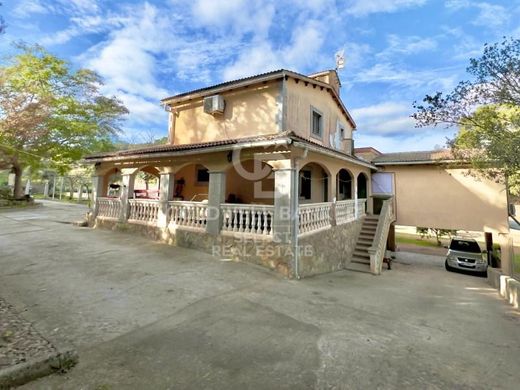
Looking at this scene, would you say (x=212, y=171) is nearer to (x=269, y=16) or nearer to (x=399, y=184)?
(x=269, y=16)

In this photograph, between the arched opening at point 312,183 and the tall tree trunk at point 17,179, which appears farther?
the tall tree trunk at point 17,179

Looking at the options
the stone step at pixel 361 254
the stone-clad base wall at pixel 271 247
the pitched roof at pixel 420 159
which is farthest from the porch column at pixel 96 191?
the pitched roof at pixel 420 159

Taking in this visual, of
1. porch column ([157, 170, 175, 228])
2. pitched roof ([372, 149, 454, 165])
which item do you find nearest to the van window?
pitched roof ([372, 149, 454, 165])

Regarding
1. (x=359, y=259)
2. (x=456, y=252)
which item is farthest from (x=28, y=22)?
(x=456, y=252)

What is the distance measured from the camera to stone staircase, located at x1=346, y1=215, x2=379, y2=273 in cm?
1141

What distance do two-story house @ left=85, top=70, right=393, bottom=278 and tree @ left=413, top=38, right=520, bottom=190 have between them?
3.74 metres

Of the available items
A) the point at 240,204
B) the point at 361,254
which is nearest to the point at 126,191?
the point at 240,204

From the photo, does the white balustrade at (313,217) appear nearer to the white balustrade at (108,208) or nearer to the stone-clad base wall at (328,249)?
the stone-clad base wall at (328,249)

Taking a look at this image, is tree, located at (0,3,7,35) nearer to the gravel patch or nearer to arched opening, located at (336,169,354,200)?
the gravel patch

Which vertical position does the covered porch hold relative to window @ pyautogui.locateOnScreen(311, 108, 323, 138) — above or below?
below

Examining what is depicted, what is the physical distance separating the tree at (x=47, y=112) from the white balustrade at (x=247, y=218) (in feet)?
53.6

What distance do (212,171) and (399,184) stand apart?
12373 millimetres

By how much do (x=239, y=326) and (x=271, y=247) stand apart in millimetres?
3612

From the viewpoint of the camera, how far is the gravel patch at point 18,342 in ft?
9.27
